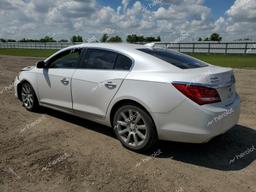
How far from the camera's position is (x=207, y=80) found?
4258mm

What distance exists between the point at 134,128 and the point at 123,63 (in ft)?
3.47

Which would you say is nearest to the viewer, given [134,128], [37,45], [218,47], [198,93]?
[198,93]

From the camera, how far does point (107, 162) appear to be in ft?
14.5

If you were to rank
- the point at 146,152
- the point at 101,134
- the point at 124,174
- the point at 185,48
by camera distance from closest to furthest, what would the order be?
the point at 124,174 → the point at 146,152 → the point at 101,134 → the point at 185,48

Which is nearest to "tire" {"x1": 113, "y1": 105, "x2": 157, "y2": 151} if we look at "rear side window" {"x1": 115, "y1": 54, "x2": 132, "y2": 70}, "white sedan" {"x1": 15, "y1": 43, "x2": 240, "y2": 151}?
"white sedan" {"x1": 15, "y1": 43, "x2": 240, "y2": 151}

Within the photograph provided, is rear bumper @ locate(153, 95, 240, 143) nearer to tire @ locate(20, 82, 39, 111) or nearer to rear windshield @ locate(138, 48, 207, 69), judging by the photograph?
rear windshield @ locate(138, 48, 207, 69)

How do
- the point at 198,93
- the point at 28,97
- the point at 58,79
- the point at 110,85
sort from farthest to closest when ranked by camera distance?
1. the point at 28,97
2. the point at 58,79
3. the point at 110,85
4. the point at 198,93

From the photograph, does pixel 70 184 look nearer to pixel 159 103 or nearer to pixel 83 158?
pixel 83 158

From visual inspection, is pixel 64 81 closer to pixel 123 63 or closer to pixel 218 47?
pixel 123 63

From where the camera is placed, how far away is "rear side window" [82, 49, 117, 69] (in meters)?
5.17

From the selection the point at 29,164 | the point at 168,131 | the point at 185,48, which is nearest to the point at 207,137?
→ the point at 168,131

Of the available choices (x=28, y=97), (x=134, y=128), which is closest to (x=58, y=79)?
(x=28, y=97)

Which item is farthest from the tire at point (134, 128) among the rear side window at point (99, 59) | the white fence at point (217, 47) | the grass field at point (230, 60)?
the white fence at point (217, 47)

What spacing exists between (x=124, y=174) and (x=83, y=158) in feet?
2.53
